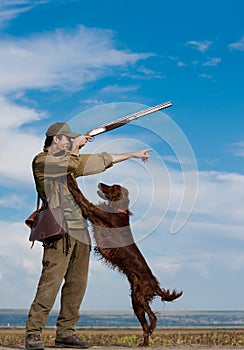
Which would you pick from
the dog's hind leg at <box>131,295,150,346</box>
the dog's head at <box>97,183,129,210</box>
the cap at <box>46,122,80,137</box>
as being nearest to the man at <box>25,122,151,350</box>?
the cap at <box>46,122,80,137</box>

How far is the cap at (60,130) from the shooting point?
930 centimetres

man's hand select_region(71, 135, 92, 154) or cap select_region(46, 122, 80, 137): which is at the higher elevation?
cap select_region(46, 122, 80, 137)

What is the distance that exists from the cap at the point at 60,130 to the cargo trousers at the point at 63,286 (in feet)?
4.53

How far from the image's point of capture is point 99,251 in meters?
9.29

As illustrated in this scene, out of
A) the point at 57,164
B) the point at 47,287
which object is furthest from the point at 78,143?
the point at 47,287

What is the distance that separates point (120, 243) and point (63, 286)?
100cm

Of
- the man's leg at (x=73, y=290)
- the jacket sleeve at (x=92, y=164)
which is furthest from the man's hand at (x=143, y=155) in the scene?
the man's leg at (x=73, y=290)

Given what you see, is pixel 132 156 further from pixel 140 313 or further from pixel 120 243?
pixel 140 313

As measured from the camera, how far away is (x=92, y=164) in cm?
930

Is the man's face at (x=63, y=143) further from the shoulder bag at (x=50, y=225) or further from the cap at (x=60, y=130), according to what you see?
the shoulder bag at (x=50, y=225)

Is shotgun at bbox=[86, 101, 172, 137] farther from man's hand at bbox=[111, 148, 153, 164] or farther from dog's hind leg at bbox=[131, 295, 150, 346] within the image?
dog's hind leg at bbox=[131, 295, 150, 346]

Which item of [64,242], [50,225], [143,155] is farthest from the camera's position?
[143,155]

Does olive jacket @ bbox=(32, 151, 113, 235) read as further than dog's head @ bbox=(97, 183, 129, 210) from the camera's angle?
No

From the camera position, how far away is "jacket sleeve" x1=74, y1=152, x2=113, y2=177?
30.6ft
